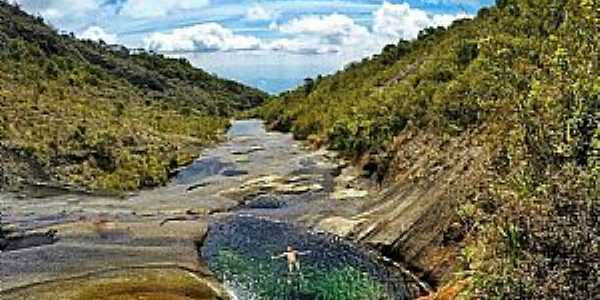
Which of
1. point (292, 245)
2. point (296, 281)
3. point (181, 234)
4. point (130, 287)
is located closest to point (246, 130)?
point (181, 234)

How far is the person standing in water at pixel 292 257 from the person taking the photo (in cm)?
3639

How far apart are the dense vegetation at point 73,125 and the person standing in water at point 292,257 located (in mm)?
26538

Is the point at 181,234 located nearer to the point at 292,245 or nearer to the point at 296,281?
the point at 292,245

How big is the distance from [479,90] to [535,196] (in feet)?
88.3

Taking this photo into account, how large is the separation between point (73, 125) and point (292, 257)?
133 feet

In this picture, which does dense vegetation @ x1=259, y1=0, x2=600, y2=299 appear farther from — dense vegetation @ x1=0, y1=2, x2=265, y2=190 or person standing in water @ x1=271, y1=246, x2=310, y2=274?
dense vegetation @ x1=0, y1=2, x2=265, y2=190

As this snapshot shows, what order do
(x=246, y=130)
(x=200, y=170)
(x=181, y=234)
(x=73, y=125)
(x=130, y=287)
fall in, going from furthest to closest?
(x=246, y=130), (x=200, y=170), (x=73, y=125), (x=181, y=234), (x=130, y=287)

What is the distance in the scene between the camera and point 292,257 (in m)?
37.6

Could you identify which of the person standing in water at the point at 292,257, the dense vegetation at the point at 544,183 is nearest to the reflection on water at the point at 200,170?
the person standing in water at the point at 292,257

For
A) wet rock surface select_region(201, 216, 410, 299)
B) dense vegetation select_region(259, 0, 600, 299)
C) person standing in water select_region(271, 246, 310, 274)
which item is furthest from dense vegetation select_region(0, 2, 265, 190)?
dense vegetation select_region(259, 0, 600, 299)

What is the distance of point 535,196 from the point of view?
2011cm

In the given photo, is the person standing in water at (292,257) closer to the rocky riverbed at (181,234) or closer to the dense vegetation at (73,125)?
the rocky riverbed at (181,234)

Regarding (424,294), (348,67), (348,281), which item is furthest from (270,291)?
(348,67)

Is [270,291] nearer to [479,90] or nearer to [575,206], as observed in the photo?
[575,206]
